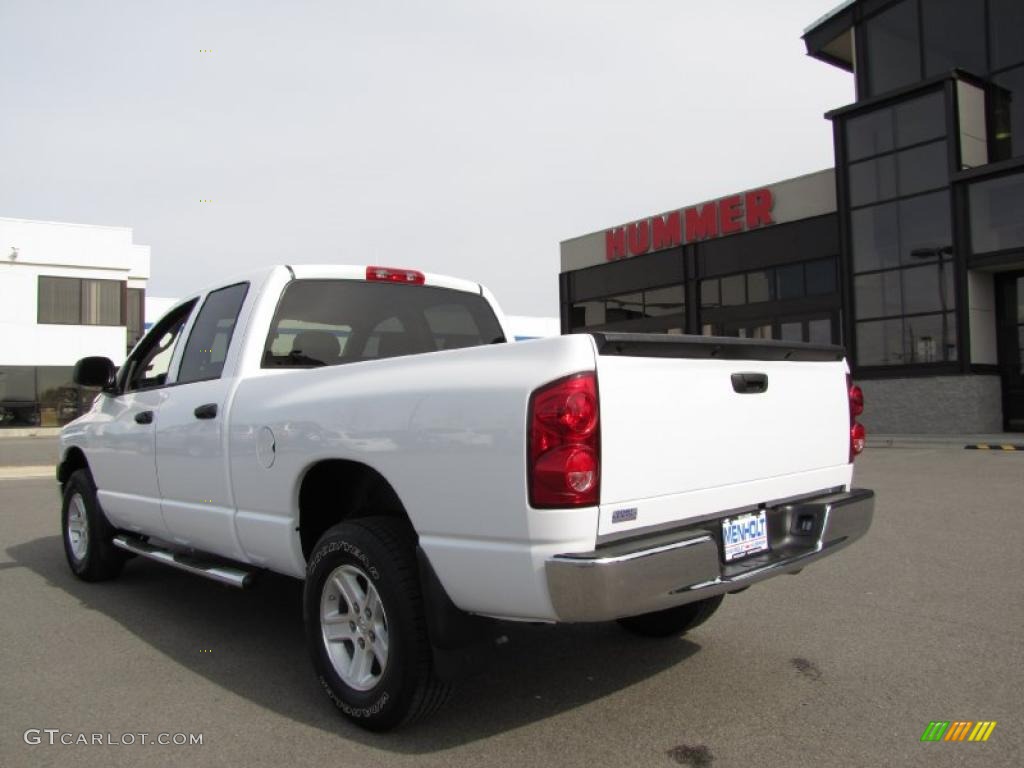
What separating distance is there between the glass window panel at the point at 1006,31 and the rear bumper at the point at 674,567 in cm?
1967

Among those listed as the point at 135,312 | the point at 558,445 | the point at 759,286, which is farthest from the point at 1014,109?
the point at 135,312

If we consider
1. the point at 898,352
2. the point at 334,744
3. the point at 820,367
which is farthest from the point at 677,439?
the point at 898,352

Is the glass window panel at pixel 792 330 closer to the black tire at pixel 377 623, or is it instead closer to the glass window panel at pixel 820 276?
the glass window panel at pixel 820 276

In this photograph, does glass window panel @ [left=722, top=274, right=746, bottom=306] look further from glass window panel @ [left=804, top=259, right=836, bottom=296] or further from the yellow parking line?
the yellow parking line

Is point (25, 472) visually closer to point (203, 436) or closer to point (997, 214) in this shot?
point (203, 436)

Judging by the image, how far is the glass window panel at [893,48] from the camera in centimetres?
2025

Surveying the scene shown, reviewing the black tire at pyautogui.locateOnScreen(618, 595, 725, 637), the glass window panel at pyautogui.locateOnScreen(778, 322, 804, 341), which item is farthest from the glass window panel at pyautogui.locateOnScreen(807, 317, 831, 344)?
the black tire at pyautogui.locateOnScreen(618, 595, 725, 637)

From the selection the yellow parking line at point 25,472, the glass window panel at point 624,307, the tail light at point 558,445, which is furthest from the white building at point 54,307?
the tail light at point 558,445

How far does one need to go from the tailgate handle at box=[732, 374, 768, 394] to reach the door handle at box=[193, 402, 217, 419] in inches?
101

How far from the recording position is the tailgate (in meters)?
2.82

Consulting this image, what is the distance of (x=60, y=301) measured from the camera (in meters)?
30.8

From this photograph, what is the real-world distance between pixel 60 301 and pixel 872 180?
27.8m

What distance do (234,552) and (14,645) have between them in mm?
1447

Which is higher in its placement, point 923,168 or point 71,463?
point 923,168
